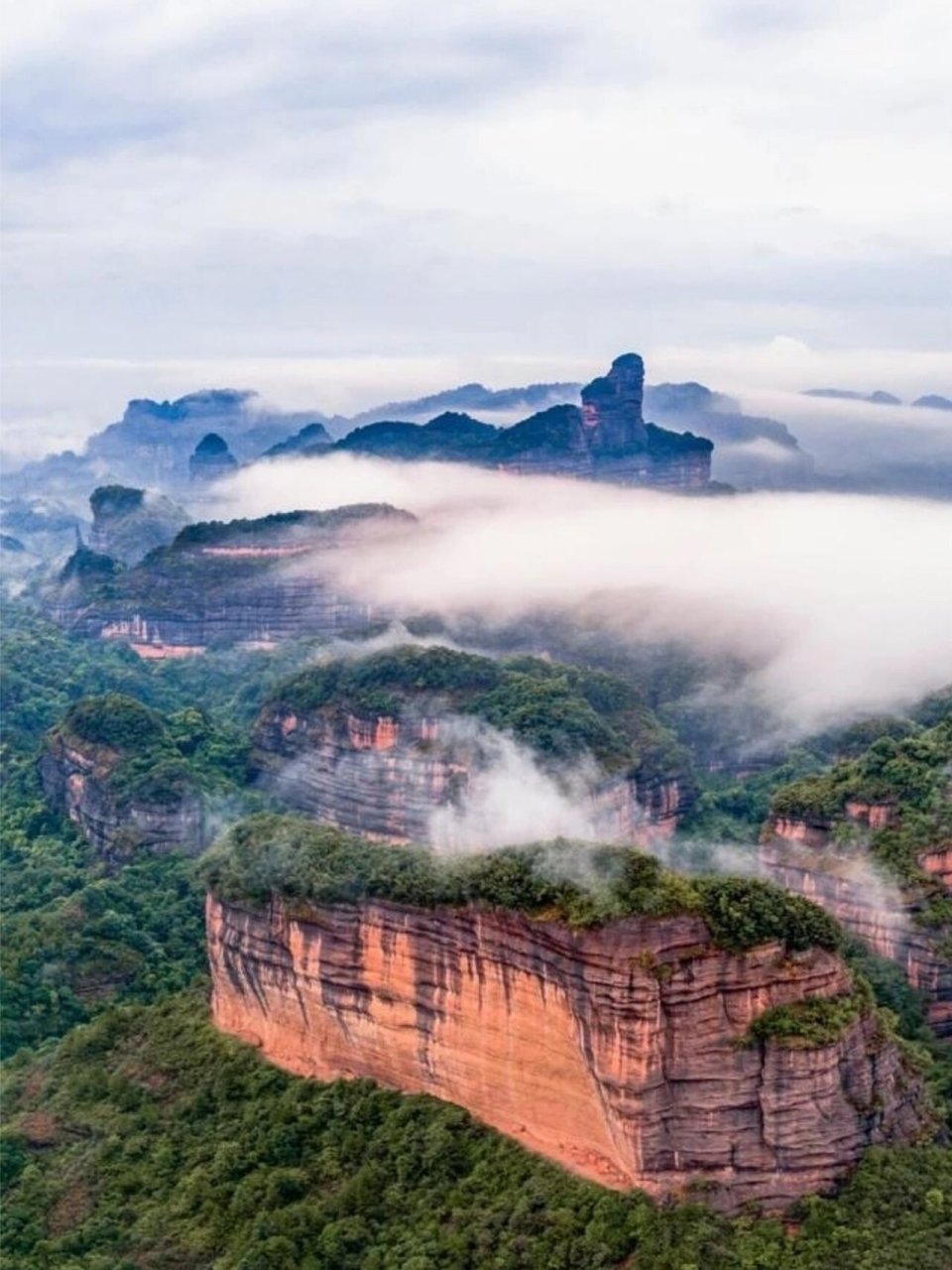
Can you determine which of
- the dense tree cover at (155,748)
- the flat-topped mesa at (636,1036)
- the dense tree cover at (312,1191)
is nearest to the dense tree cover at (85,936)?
the dense tree cover at (155,748)

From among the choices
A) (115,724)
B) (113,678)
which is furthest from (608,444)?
(115,724)

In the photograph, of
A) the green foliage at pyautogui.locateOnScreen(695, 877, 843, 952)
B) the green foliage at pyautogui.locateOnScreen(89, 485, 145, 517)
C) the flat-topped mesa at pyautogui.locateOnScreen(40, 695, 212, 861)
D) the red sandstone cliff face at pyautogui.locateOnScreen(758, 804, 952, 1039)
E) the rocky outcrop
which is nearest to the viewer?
the green foliage at pyautogui.locateOnScreen(695, 877, 843, 952)

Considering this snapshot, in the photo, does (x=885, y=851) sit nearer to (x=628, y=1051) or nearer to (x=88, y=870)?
(x=628, y=1051)

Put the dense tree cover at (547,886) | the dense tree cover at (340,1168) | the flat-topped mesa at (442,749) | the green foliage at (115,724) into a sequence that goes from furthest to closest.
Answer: the green foliage at (115,724) < the flat-topped mesa at (442,749) < the dense tree cover at (547,886) < the dense tree cover at (340,1168)

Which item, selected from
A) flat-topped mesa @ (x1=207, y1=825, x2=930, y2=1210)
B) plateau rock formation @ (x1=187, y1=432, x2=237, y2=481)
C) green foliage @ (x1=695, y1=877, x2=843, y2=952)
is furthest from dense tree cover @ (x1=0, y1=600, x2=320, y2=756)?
plateau rock formation @ (x1=187, y1=432, x2=237, y2=481)

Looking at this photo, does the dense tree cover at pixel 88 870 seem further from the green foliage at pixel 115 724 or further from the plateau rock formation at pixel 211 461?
the plateau rock formation at pixel 211 461

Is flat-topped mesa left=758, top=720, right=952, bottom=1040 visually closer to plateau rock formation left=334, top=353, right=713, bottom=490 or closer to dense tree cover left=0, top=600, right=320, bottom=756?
dense tree cover left=0, top=600, right=320, bottom=756

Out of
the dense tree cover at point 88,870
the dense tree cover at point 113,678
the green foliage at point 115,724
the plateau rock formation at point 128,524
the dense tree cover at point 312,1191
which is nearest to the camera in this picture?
the dense tree cover at point 312,1191
